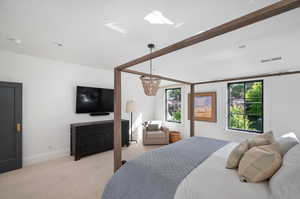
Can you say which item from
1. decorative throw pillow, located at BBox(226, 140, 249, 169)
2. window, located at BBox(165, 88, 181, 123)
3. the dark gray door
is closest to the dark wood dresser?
the dark gray door

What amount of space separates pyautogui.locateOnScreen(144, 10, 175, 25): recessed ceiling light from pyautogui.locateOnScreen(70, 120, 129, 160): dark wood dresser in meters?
2.88

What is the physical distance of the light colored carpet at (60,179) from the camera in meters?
2.03

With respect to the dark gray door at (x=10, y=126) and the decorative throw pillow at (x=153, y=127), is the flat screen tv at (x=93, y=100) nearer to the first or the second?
the dark gray door at (x=10, y=126)

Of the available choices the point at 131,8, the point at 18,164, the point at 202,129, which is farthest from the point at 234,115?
the point at 18,164

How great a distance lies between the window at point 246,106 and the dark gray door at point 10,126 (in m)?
5.60

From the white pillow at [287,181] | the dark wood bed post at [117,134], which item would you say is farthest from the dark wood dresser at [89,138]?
the white pillow at [287,181]

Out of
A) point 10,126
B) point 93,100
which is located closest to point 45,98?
point 10,126

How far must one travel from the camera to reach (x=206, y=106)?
4.73 meters

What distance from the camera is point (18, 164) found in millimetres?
2828

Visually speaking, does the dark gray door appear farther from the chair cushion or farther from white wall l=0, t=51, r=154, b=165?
the chair cushion

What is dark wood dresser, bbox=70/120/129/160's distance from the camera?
3245mm

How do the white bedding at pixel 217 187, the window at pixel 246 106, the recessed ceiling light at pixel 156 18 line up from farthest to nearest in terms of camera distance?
the window at pixel 246 106 < the recessed ceiling light at pixel 156 18 < the white bedding at pixel 217 187

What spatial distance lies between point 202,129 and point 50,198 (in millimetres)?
4448

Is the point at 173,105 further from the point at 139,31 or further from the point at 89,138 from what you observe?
the point at 139,31
